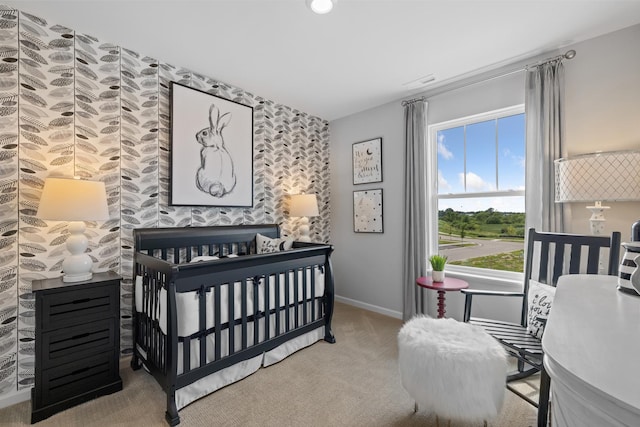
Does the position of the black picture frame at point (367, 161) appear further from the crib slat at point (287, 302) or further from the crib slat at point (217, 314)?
the crib slat at point (217, 314)

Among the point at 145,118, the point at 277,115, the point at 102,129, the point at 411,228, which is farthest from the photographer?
the point at 277,115

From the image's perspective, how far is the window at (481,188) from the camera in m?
2.61

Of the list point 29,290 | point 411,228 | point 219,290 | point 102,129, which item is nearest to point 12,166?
point 102,129

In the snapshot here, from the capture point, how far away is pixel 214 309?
1849mm

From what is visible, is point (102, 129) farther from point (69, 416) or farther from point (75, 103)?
point (69, 416)

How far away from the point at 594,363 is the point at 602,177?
1.72 m

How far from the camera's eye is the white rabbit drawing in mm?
2713

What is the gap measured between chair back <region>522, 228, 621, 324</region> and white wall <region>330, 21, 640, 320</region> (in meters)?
0.28

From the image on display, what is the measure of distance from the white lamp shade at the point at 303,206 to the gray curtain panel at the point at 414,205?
1.07m

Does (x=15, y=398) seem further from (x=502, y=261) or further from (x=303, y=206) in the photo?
(x=502, y=261)

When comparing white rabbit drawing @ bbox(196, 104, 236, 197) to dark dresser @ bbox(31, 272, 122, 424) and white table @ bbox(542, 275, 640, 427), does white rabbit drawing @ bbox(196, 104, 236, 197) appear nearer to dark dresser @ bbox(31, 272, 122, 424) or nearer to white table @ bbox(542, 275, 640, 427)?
dark dresser @ bbox(31, 272, 122, 424)

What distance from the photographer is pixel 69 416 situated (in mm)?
1664

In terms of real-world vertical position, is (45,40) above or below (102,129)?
above

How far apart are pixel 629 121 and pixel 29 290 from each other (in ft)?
14.2
